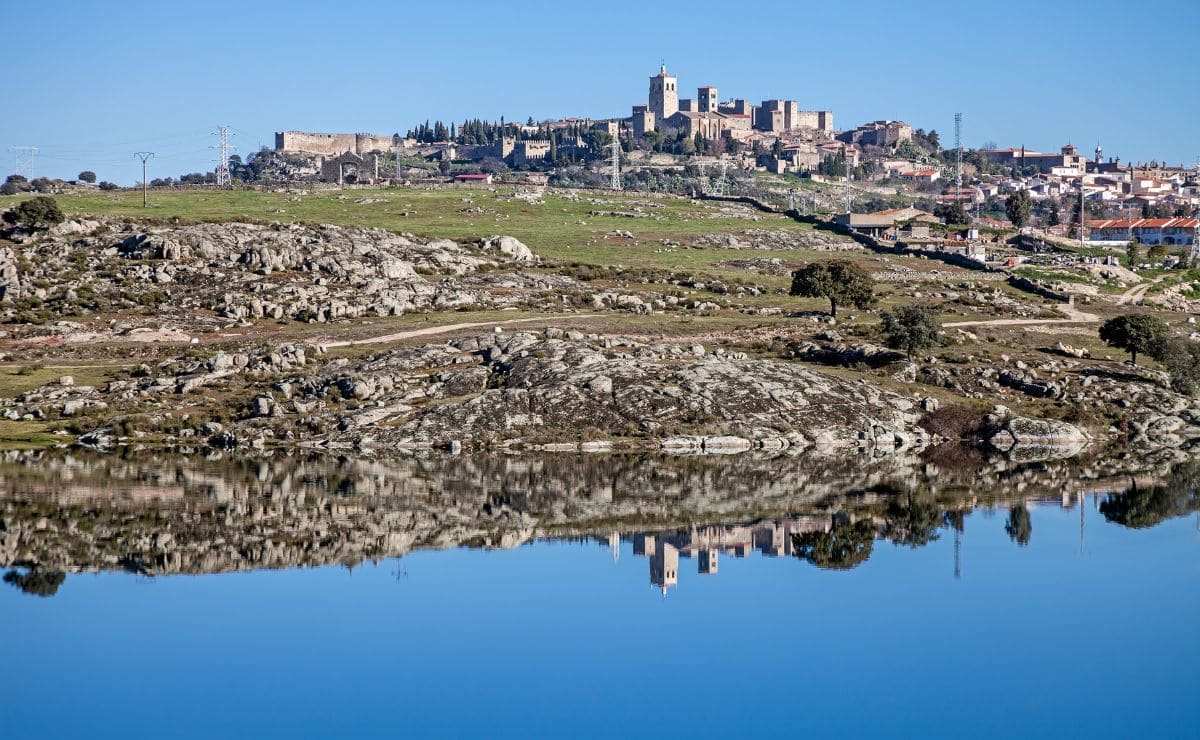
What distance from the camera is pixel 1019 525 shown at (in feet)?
161

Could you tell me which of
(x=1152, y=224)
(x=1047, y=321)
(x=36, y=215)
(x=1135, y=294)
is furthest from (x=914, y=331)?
(x=1152, y=224)

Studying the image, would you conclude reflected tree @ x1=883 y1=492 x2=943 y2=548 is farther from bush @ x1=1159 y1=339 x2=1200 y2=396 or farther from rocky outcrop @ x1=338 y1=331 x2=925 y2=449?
bush @ x1=1159 y1=339 x2=1200 y2=396

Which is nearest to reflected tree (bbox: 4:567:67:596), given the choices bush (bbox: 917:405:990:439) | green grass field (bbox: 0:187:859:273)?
bush (bbox: 917:405:990:439)

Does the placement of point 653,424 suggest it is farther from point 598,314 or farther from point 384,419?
point 598,314

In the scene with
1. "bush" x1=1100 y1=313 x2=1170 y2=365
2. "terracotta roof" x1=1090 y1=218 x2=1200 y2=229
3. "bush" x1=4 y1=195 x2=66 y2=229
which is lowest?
"bush" x1=1100 y1=313 x2=1170 y2=365

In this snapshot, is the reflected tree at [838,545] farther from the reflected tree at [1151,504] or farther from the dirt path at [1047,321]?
the dirt path at [1047,321]

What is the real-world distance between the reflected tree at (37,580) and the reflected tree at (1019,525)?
28.2 meters

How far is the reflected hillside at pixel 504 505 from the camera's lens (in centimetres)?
4378

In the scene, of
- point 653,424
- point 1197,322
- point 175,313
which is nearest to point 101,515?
point 653,424

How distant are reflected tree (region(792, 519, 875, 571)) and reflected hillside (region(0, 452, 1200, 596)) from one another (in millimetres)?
90

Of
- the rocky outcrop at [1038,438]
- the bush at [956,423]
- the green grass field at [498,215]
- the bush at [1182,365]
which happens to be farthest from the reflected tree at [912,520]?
the green grass field at [498,215]

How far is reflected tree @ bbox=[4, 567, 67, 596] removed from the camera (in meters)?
38.6

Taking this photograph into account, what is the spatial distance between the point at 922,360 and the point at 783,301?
1005 inches

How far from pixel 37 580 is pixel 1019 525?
30163 mm
